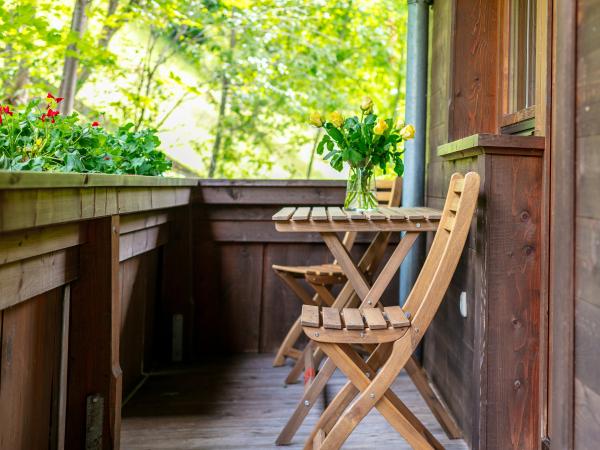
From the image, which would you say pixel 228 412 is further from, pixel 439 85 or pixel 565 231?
pixel 439 85

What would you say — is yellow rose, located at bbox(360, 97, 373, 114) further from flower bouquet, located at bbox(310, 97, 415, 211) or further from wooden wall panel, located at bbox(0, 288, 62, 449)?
wooden wall panel, located at bbox(0, 288, 62, 449)

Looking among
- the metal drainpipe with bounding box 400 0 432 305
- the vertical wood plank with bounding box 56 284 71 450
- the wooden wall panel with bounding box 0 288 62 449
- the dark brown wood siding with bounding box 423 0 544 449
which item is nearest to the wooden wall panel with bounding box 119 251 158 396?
the vertical wood plank with bounding box 56 284 71 450

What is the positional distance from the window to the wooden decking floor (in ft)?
4.27

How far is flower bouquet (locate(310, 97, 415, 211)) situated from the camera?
2750mm

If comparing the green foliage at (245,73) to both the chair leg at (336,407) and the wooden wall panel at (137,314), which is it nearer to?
the wooden wall panel at (137,314)

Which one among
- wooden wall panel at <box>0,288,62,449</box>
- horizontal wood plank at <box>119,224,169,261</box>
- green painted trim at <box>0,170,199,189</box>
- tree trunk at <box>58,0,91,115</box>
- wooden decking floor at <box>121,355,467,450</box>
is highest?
tree trunk at <box>58,0,91,115</box>

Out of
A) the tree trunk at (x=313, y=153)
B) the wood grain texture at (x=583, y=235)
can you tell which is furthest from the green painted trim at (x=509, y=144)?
the tree trunk at (x=313, y=153)

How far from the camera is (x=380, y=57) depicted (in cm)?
827

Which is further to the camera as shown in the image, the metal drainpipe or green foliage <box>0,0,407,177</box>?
green foliage <box>0,0,407,177</box>

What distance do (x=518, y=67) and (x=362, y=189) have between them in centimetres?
83

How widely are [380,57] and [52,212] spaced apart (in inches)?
283

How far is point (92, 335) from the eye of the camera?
2.17m

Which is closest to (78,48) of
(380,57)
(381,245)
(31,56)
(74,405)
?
(31,56)

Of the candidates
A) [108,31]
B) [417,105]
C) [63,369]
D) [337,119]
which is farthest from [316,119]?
[108,31]
